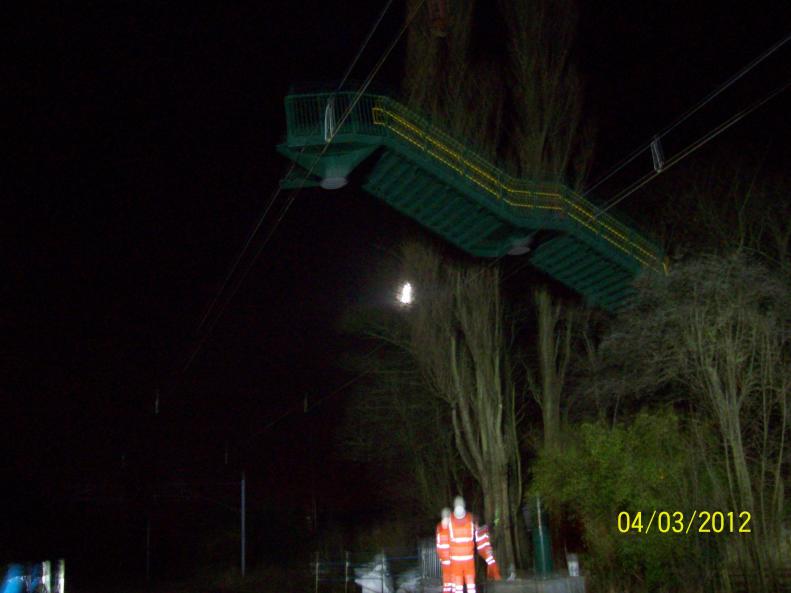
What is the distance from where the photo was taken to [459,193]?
1728cm

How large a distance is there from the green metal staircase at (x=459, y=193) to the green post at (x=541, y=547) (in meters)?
5.25

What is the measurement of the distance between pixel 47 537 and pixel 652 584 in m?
35.8

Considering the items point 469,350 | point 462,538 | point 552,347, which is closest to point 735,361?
point 462,538

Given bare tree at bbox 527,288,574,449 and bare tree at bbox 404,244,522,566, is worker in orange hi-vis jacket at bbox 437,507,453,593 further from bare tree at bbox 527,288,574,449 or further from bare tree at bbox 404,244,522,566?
bare tree at bbox 527,288,574,449

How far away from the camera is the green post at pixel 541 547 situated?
17.4m

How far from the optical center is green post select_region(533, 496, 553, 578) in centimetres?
1741

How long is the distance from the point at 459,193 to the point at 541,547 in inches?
296

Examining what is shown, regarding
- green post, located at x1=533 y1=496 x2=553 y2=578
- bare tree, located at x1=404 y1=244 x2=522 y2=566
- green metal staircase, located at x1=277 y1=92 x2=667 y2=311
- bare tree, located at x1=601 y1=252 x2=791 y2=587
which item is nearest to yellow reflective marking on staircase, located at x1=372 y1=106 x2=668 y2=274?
green metal staircase, located at x1=277 y1=92 x2=667 y2=311

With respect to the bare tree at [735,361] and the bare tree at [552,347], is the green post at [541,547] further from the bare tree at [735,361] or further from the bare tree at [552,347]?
the bare tree at [552,347]

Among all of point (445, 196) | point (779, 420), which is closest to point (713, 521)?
point (779, 420)

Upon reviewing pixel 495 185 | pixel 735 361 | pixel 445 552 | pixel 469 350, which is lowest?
pixel 445 552

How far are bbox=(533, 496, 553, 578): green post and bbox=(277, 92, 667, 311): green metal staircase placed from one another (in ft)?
17.2

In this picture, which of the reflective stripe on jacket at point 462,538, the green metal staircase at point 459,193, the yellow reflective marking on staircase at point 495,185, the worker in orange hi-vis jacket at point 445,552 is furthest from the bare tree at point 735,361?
the worker in orange hi-vis jacket at point 445,552

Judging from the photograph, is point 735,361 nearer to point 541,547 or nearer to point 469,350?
point 541,547
